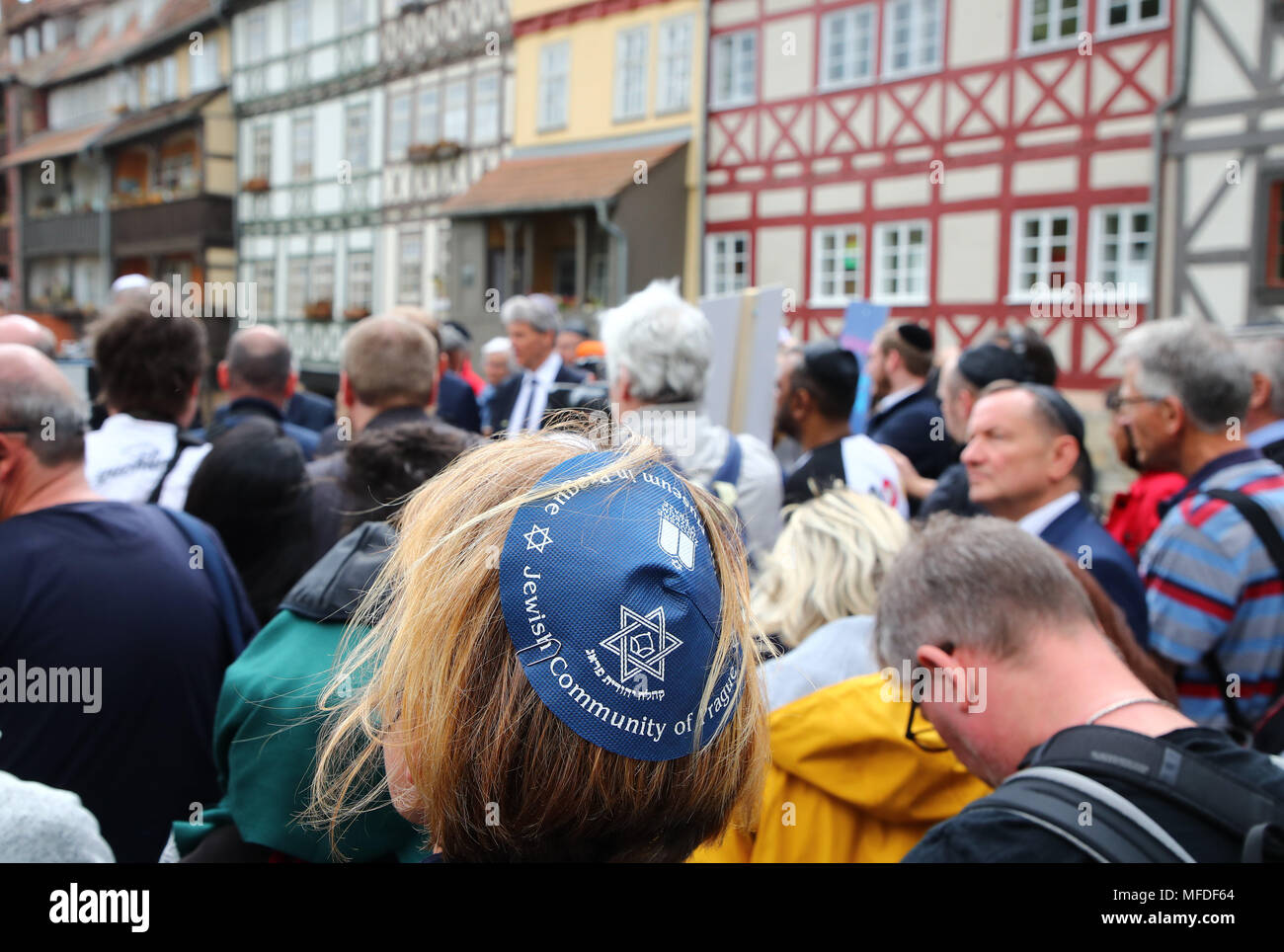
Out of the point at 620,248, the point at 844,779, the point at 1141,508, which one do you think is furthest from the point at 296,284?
the point at 844,779

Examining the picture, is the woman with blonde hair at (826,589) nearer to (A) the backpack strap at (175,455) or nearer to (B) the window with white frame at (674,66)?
(A) the backpack strap at (175,455)

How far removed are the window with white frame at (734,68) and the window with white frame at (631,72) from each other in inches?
63.0

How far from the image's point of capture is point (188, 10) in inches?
1147

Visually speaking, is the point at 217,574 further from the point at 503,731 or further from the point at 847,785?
the point at 503,731

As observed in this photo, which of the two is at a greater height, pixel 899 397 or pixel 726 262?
pixel 726 262

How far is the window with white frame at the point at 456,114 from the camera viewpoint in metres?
21.0

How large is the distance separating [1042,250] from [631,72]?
8236 mm

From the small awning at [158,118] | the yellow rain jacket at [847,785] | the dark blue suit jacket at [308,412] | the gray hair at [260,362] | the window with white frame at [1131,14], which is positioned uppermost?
the small awning at [158,118]

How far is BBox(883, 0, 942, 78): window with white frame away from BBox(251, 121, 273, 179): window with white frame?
661 inches

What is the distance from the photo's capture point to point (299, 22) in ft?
76.8

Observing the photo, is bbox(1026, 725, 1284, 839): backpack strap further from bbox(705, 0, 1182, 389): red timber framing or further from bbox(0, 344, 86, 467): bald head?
bbox(705, 0, 1182, 389): red timber framing

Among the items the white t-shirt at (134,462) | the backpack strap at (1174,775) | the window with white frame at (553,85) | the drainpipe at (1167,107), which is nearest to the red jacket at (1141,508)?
the backpack strap at (1174,775)

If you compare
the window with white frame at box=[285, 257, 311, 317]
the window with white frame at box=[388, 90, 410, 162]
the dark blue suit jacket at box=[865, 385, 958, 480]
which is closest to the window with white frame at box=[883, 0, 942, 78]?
the dark blue suit jacket at box=[865, 385, 958, 480]
